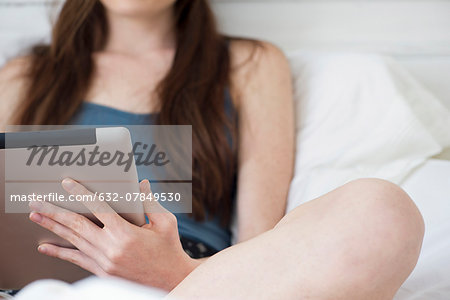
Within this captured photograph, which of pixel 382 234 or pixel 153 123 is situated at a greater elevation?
pixel 382 234

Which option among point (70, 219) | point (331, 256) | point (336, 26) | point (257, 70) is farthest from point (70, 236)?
point (336, 26)

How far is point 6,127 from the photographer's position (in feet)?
3.63

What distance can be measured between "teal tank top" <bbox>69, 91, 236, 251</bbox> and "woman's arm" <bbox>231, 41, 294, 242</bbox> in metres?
0.04

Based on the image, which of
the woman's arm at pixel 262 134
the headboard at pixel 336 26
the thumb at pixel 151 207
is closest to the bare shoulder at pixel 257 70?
the woman's arm at pixel 262 134

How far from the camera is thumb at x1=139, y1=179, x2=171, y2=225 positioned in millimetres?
692

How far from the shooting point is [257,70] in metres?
1.11

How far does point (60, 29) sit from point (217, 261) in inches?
34.0

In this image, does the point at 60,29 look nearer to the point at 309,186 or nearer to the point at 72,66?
the point at 72,66

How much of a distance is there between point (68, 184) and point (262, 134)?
50 centimetres

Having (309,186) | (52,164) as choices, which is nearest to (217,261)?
(52,164)

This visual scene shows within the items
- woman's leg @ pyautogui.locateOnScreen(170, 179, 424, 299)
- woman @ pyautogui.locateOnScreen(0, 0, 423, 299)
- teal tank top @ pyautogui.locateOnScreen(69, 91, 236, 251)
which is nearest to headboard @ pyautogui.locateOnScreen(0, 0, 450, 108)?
woman @ pyautogui.locateOnScreen(0, 0, 423, 299)

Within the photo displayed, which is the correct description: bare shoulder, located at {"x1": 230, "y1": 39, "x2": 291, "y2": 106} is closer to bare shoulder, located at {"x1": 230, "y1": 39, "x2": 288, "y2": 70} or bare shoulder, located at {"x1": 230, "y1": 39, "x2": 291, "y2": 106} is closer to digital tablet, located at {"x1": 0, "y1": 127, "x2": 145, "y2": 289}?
bare shoulder, located at {"x1": 230, "y1": 39, "x2": 288, "y2": 70}

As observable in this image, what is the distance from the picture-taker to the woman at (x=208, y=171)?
553 millimetres

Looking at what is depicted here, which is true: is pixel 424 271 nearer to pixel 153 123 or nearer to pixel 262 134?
pixel 262 134
